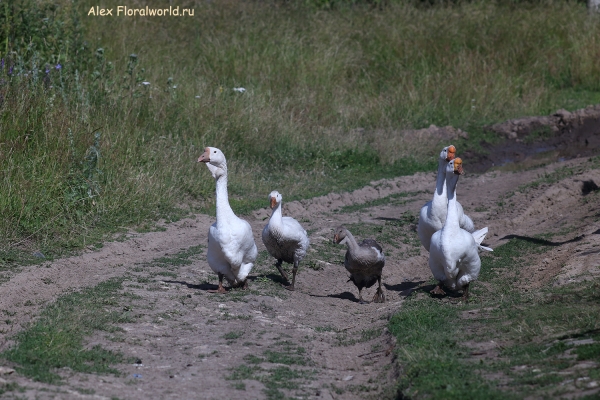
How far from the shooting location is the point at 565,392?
5137 millimetres

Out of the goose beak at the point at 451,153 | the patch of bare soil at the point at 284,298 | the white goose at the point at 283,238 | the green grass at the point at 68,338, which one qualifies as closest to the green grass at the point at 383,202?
the patch of bare soil at the point at 284,298

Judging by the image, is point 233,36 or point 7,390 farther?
point 233,36

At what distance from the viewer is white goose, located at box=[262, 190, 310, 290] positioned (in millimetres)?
8828

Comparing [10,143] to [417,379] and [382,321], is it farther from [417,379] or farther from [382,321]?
[417,379]

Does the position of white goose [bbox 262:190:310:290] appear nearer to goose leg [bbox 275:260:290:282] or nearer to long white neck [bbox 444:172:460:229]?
goose leg [bbox 275:260:290:282]

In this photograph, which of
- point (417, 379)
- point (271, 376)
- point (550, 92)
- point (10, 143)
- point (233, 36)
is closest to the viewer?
point (417, 379)

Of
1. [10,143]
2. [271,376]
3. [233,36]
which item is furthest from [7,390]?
[233,36]

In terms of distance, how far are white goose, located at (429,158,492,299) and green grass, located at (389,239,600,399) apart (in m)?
0.22

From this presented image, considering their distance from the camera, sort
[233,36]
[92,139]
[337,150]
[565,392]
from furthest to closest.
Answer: [233,36] < [337,150] < [92,139] < [565,392]

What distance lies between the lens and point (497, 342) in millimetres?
6582

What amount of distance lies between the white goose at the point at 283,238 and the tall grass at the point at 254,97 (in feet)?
8.32

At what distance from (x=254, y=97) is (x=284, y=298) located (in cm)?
840

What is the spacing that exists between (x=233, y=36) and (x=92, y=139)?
27.3 ft

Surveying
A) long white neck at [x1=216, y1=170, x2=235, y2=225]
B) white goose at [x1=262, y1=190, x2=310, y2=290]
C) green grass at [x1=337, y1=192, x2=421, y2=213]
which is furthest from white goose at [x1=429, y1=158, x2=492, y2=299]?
green grass at [x1=337, y1=192, x2=421, y2=213]
